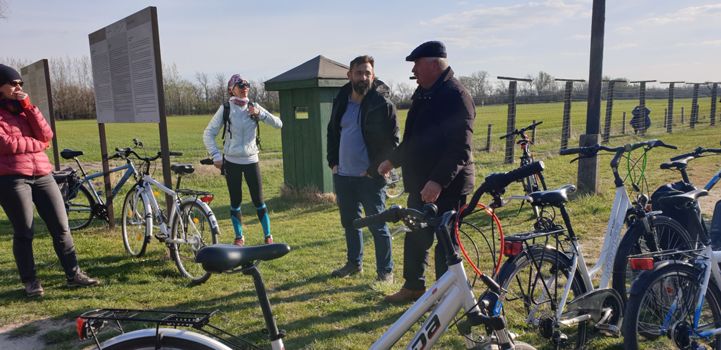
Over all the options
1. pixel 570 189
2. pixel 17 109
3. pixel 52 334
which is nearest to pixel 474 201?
pixel 570 189

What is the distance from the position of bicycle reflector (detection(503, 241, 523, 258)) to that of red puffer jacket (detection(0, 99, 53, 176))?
404 centimetres

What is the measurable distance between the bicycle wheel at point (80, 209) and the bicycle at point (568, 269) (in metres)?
6.38

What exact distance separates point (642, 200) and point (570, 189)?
0.83m

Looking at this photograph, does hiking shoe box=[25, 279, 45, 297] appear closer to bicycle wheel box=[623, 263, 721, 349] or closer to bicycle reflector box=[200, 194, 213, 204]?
bicycle reflector box=[200, 194, 213, 204]

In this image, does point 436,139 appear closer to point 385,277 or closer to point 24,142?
point 385,277

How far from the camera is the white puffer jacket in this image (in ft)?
17.8

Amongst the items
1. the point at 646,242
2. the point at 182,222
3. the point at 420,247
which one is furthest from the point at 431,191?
the point at 182,222

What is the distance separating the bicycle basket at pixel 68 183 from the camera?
7410 mm

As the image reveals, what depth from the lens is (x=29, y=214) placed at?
4531mm

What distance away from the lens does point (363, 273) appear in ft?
16.6

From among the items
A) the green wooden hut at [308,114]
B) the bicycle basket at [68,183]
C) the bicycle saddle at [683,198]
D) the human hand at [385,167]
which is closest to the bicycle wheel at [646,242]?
the bicycle saddle at [683,198]

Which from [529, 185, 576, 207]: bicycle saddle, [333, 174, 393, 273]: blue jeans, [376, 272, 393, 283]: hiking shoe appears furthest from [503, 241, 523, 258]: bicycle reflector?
[376, 272, 393, 283]: hiking shoe

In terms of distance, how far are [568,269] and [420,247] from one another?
1212 mm

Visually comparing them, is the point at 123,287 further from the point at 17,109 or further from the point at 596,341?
the point at 596,341
